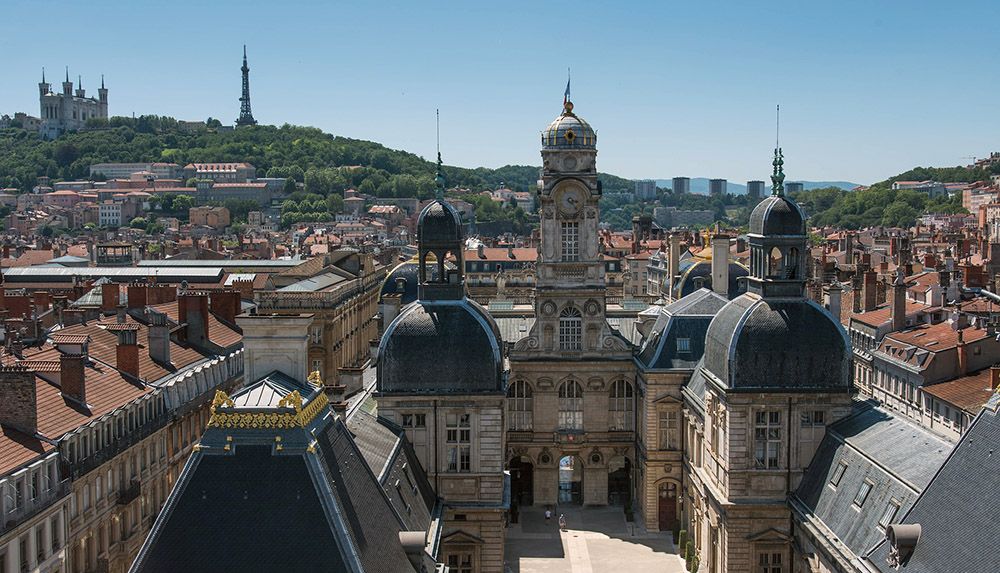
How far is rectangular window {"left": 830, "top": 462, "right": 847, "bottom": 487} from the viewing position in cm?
4543

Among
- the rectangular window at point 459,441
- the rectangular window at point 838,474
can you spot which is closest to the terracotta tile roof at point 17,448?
the rectangular window at point 459,441

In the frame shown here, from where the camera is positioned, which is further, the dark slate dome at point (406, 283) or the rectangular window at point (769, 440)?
the dark slate dome at point (406, 283)

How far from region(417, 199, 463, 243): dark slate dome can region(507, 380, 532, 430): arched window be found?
59.3 feet

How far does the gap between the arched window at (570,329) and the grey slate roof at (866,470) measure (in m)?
21.6

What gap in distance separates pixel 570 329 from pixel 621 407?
226 inches

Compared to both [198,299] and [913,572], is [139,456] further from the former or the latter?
[913,572]

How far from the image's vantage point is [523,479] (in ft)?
229

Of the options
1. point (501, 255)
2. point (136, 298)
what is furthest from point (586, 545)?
point (501, 255)

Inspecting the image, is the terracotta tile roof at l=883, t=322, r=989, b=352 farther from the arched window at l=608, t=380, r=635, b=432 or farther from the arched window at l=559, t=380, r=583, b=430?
the arched window at l=559, t=380, r=583, b=430

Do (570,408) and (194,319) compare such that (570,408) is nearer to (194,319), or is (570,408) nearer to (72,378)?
(194,319)

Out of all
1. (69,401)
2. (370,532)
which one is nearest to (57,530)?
(69,401)

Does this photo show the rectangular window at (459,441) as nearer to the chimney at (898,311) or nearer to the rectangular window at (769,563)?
the rectangular window at (769,563)

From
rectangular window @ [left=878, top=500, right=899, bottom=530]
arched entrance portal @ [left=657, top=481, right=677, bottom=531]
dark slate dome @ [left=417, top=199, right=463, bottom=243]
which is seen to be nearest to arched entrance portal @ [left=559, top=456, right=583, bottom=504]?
arched entrance portal @ [left=657, top=481, right=677, bottom=531]

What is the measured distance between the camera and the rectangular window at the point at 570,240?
68.4 m
